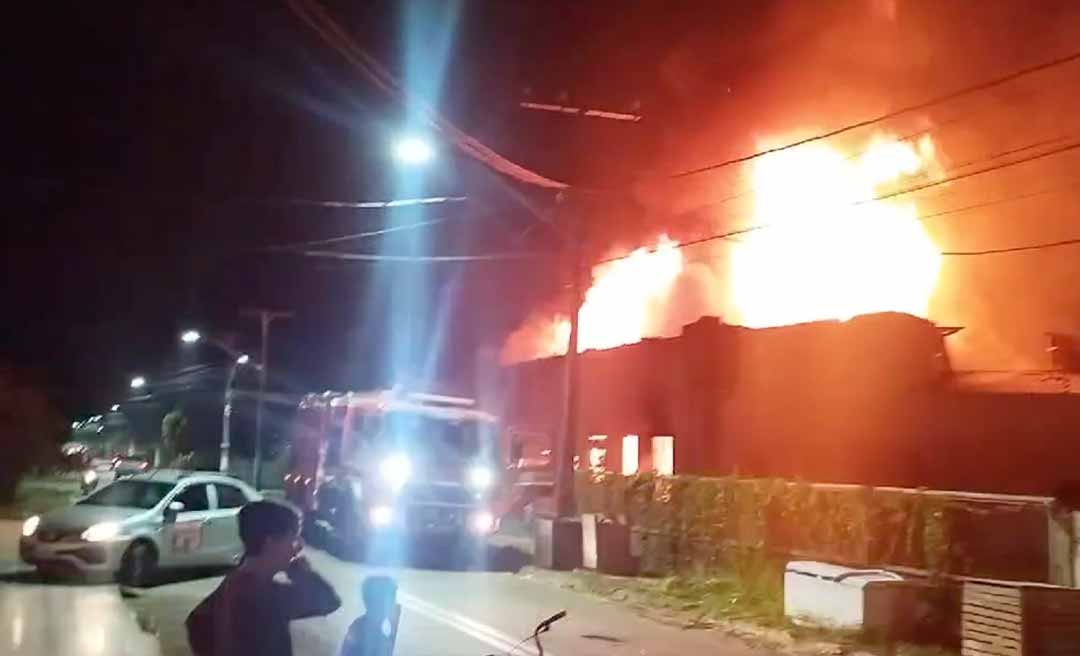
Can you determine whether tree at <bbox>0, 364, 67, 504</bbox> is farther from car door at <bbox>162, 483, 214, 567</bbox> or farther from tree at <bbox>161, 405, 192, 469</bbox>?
car door at <bbox>162, 483, 214, 567</bbox>

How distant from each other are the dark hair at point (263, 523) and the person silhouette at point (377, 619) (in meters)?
0.31

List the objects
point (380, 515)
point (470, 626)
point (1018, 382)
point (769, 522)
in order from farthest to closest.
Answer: point (1018, 382), point (380, 515), point (769, 522), point (470, 626)

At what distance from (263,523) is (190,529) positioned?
37.8 feet

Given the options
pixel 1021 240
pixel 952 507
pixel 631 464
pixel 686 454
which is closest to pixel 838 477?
pixel 686 454

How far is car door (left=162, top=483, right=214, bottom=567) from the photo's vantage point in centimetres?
1446

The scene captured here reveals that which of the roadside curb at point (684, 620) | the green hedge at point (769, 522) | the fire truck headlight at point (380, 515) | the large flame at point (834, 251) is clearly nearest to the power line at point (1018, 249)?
the large flame at point (834, 251)

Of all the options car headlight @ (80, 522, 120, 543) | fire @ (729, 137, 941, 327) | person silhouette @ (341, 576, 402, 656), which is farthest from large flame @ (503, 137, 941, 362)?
person silhouette @ (341, 576, 402, 656)

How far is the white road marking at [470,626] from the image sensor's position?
34.5ft

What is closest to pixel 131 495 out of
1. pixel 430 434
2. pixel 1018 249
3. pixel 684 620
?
pixel 430 434

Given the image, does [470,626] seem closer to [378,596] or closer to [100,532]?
Result: [100,532]

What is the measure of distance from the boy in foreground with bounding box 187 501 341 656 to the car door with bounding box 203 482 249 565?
11467 mm

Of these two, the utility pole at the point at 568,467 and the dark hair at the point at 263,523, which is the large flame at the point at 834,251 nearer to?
the utility pole at the point at 568,467

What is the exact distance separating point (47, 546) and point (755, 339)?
16393 mm

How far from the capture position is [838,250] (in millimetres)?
30031
